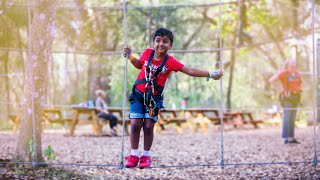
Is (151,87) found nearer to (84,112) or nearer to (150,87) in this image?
(150,87)

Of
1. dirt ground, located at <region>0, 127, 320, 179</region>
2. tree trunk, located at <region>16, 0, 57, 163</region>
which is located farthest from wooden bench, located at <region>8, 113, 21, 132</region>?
tree trunk, located at <region>16, 0, 57, 163</region>

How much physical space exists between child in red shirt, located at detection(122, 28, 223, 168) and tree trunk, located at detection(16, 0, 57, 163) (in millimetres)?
1425

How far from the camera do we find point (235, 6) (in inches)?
470

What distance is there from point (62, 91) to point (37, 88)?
48.3 feet

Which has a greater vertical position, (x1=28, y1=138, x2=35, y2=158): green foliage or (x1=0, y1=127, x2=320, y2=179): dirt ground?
(x1=28, y1=138, x2=35, y2=158): green foliage

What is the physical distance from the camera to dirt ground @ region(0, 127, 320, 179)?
5.08 metres

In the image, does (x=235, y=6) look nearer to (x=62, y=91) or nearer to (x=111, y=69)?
(x=111, y=69)

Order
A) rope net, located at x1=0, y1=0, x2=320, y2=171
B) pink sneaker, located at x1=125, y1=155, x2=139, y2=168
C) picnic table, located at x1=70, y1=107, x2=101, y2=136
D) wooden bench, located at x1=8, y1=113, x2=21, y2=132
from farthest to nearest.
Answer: wooden bench, located at x1=8, y1=113, x2=21, y2=132, picnic table, located at x1=70, y1=107, x2=101, y2=136, rope net, located at x1=0, y1=0, x2=320, y2=171, pink sneaker, located at x1=125, y1=155, x2=139, y2=168

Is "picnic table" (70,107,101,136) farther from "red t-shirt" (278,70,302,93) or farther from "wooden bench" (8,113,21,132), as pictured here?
"red t-shirt" (278,70,302,93)

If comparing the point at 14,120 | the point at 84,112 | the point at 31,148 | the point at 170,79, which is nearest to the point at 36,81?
the point at 31,148

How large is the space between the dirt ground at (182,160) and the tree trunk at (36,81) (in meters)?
0.24

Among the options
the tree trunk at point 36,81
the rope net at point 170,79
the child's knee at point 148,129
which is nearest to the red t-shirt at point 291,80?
the rope net at point 170,79

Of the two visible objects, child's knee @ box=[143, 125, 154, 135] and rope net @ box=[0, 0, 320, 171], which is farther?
rope net @ box=[0, 0, 320, 171]

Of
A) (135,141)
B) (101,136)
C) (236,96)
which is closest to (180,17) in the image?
(101,136)
